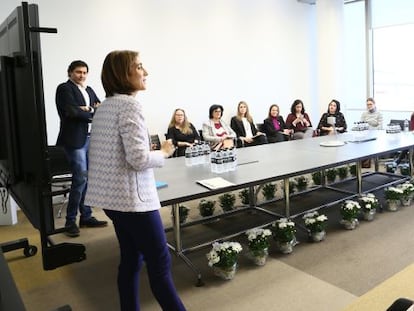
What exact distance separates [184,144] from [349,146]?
7.38 feet

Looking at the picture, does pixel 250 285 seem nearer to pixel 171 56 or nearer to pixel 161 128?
pixel 161 128

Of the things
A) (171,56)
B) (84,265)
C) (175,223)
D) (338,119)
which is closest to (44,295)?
(84,265)

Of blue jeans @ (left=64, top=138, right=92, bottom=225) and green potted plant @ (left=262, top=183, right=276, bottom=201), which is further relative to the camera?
green potted plant @ (left=262, top=183, right=276, bottom=201)

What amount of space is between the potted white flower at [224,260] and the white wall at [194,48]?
123 inches

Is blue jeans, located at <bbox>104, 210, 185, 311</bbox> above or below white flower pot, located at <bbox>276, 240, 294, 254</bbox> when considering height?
above

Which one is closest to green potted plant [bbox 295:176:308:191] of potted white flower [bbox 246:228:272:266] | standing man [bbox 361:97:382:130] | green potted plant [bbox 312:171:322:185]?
green potted plant [bbox 312:171:322:185]

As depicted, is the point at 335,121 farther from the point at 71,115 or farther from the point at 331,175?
the point at 71,115

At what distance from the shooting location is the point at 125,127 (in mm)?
1702

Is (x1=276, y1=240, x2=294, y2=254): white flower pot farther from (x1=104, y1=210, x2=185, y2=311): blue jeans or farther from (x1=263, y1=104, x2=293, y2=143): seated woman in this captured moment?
(x1=263, y1=104, x2=293, y2=143): seated woman

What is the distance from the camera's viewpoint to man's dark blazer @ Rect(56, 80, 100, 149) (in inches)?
139

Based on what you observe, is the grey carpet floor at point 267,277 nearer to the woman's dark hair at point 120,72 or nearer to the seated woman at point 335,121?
the woman's dark hair at point 120,72

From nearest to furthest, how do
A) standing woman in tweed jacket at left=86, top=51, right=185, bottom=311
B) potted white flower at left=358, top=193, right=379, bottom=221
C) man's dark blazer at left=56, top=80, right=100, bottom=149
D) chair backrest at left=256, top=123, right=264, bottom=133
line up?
1. standing woman in tweed jacket at left=86, top=51, right=185, bottom=311
2. man's dark blazer at left=56, top=80, right=100, bottom=149
3. potted white flower at left=358, top=193, right=379, bottom=221
4. chair backrest at left=256, top=123, right=264, bottom=133

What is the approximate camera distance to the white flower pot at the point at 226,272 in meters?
2.70

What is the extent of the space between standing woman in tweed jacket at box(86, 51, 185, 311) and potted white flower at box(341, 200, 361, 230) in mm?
2148
